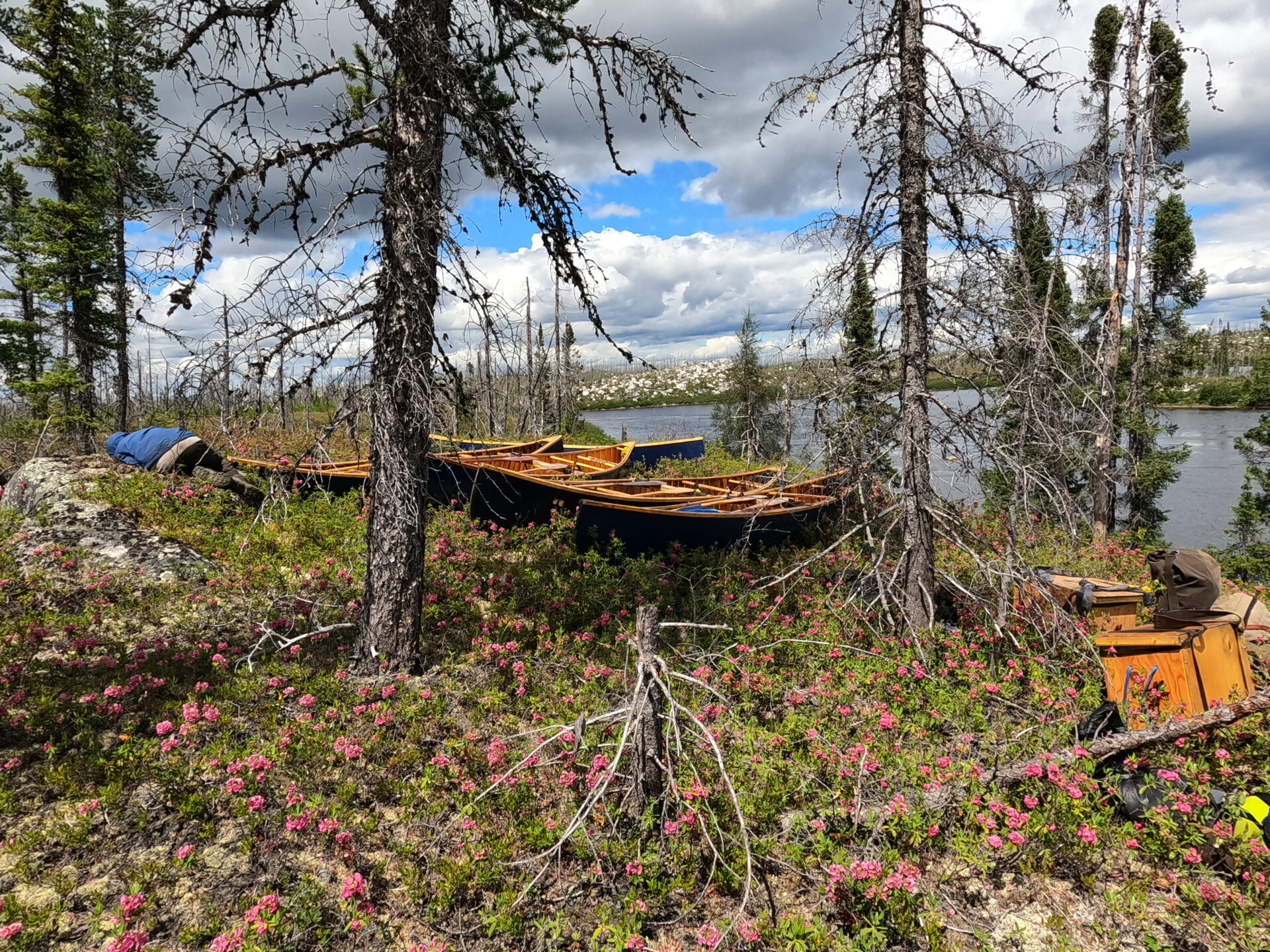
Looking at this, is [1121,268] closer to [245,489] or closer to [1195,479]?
[245,489]

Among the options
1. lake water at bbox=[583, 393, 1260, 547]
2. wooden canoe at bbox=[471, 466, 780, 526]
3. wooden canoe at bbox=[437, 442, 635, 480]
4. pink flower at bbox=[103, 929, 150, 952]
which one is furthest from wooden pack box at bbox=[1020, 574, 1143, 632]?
wooden canoe at bbox=[437, 442, 635, 480]

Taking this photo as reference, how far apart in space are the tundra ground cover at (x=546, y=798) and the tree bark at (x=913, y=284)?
4.67 ft

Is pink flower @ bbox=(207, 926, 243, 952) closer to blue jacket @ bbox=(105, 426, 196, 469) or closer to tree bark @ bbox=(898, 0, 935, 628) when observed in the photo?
tree bark @ bbox=(898, 0, 935, 628)

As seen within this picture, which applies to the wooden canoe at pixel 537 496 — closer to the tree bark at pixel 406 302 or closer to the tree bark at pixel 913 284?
the tree bark at pixel 913 284

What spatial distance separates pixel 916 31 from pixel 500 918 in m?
7.76

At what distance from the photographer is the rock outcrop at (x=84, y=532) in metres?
6.54

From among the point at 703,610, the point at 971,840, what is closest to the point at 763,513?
the point at 703,610

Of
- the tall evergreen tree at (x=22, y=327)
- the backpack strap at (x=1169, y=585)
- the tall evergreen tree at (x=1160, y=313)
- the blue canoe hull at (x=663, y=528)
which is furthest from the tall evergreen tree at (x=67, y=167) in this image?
the tall evergreen tree at (x=1160, y=313)

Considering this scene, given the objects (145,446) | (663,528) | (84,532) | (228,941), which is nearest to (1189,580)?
(663,528)

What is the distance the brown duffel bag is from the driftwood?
2.50 meters

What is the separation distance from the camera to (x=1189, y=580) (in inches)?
238

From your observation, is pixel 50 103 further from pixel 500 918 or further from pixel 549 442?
pixel 500 918

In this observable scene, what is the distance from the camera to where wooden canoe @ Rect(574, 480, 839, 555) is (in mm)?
7898

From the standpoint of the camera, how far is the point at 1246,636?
20.6 ft
